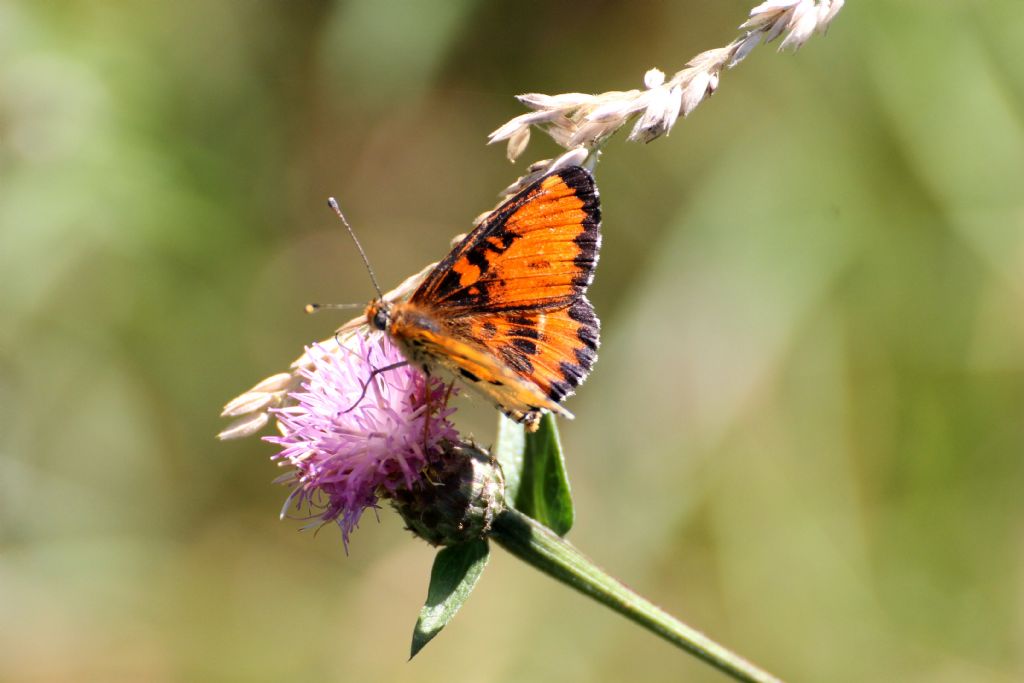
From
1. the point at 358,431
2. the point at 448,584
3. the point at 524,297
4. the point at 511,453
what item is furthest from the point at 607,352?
the point at 448,584

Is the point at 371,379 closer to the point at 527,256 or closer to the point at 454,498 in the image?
the point at 454,498

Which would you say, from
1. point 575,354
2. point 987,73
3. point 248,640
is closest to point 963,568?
point 987,73

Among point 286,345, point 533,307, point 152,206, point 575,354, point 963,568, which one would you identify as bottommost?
point 963,568

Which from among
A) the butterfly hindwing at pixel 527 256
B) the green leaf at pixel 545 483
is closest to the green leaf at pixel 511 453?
the green leaf at pixel 545 483

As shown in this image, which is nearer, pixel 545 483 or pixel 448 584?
pixel 448 584

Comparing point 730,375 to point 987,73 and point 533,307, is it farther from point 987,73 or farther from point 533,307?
point 533,307
